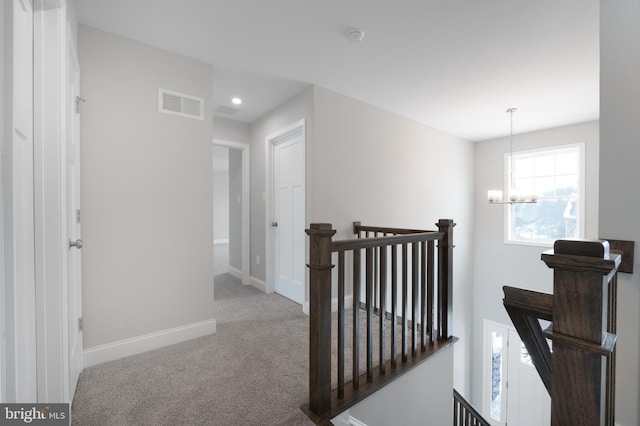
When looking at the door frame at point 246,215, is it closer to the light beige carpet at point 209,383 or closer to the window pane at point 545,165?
the light beige carpet at point 209,383

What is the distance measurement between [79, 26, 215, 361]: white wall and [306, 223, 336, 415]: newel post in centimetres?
134

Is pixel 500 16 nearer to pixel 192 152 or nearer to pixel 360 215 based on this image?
pixel 360 215

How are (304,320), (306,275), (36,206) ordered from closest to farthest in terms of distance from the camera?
(36,206)
(304,320)
(306,275)

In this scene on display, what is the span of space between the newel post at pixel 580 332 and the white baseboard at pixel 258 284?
3391mm

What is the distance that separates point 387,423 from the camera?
70.1 inches

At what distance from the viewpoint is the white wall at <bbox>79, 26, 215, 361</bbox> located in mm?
1968

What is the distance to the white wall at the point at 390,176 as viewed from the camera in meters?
3.02

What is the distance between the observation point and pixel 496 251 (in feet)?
17.3

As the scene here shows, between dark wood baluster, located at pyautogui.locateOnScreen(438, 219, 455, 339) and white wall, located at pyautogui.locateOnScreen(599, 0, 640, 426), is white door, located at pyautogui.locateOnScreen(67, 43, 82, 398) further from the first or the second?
white wall, located at pyautogui.locateOnScreen(599, 0, 640, 426)

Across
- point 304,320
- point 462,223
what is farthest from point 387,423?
point 462,223

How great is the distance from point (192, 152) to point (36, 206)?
135 cm

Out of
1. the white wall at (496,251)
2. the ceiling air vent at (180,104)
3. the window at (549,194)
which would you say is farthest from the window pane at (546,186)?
the ceiling air vent at (180,104)

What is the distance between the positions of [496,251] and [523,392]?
8.29ft

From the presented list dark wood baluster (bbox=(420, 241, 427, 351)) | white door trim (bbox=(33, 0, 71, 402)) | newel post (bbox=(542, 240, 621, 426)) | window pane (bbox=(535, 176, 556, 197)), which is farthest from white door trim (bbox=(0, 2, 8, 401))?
window pane (bbox=(535, 176, 556, 197))
